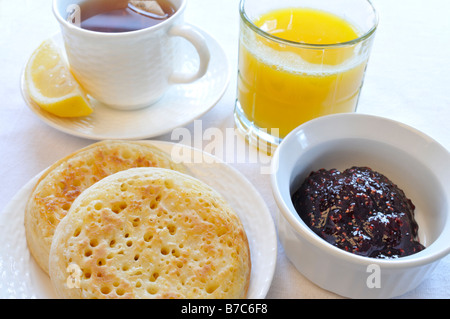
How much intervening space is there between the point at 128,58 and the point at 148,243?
21.5 inches

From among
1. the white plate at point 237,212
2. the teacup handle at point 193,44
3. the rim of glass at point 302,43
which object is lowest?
the white plate at point 237,212

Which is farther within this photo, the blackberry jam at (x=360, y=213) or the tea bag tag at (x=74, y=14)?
the tea bag tag at (x=74, y=14)

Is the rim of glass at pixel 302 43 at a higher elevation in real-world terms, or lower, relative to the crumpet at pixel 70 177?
higher

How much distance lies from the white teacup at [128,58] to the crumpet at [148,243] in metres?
0.36

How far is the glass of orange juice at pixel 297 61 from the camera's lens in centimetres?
119

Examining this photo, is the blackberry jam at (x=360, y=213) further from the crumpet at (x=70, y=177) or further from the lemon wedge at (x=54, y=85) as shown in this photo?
the lemon wedge at (x=54, y=85)

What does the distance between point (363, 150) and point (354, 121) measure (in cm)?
8

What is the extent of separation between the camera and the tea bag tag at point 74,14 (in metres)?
1.35

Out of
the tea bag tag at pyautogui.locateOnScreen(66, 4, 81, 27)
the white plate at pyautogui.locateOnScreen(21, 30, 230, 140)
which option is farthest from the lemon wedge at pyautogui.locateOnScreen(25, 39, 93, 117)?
the tea bag tag at pyautogui.locateOnScreen(66, 4, 81, 27)

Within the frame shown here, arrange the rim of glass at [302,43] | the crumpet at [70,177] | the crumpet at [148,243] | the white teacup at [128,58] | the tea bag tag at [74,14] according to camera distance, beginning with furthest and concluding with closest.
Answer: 1. the tea bag tag at [74,14]
2. the white teacup at [128,58]
3. the rim of glass at [302,43]
4. the crumpet at [70,177]
5. the crumpet at [148,243]

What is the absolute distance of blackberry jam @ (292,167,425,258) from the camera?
100 centimetres

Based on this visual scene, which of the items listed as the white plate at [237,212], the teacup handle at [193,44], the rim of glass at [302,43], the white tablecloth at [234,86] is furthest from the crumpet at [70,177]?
the rim of glass at [302,43]

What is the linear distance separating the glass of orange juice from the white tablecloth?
137 millimetres

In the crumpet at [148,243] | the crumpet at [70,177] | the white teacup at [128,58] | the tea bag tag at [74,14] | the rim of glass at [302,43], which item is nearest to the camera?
the crumpet at [148,243]
